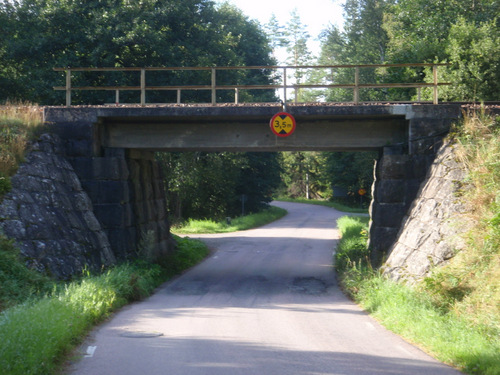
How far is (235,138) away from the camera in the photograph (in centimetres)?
1753

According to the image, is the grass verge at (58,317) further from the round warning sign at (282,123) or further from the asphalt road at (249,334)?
the round warning sign at (282,123)

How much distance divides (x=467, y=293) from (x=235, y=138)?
911 cm

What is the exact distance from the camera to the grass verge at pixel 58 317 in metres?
6.74

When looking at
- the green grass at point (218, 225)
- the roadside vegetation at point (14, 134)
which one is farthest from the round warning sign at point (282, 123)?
the green grass at point (218, 225)

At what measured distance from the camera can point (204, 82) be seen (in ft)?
106

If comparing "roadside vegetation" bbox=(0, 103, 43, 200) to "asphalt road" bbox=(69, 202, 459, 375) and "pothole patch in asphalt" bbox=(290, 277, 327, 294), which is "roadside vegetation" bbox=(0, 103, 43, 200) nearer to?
"asphalt road" bbox=(69, 202, 459, 375)

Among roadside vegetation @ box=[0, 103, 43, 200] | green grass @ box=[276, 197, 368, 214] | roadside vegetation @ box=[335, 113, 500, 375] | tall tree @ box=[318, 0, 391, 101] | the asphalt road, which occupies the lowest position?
green grass @ box=[276, 197, 368, 214]

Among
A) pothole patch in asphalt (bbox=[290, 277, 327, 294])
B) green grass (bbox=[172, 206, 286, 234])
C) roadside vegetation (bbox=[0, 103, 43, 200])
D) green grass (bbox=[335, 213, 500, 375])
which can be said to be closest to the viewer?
green grass (bbox=[335, 213, 500, 375])

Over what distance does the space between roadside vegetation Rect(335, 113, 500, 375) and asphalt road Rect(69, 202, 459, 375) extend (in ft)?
1.10

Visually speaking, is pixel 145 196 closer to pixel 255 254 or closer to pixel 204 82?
pixel 255 254

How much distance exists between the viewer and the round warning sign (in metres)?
16.4

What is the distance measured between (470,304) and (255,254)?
14636mm

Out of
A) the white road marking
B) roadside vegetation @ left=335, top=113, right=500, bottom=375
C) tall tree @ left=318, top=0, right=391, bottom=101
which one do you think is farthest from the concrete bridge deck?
tall tree @ left=318, top=0, right=391, bottom=101

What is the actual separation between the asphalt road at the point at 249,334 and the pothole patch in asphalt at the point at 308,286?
3 cm
